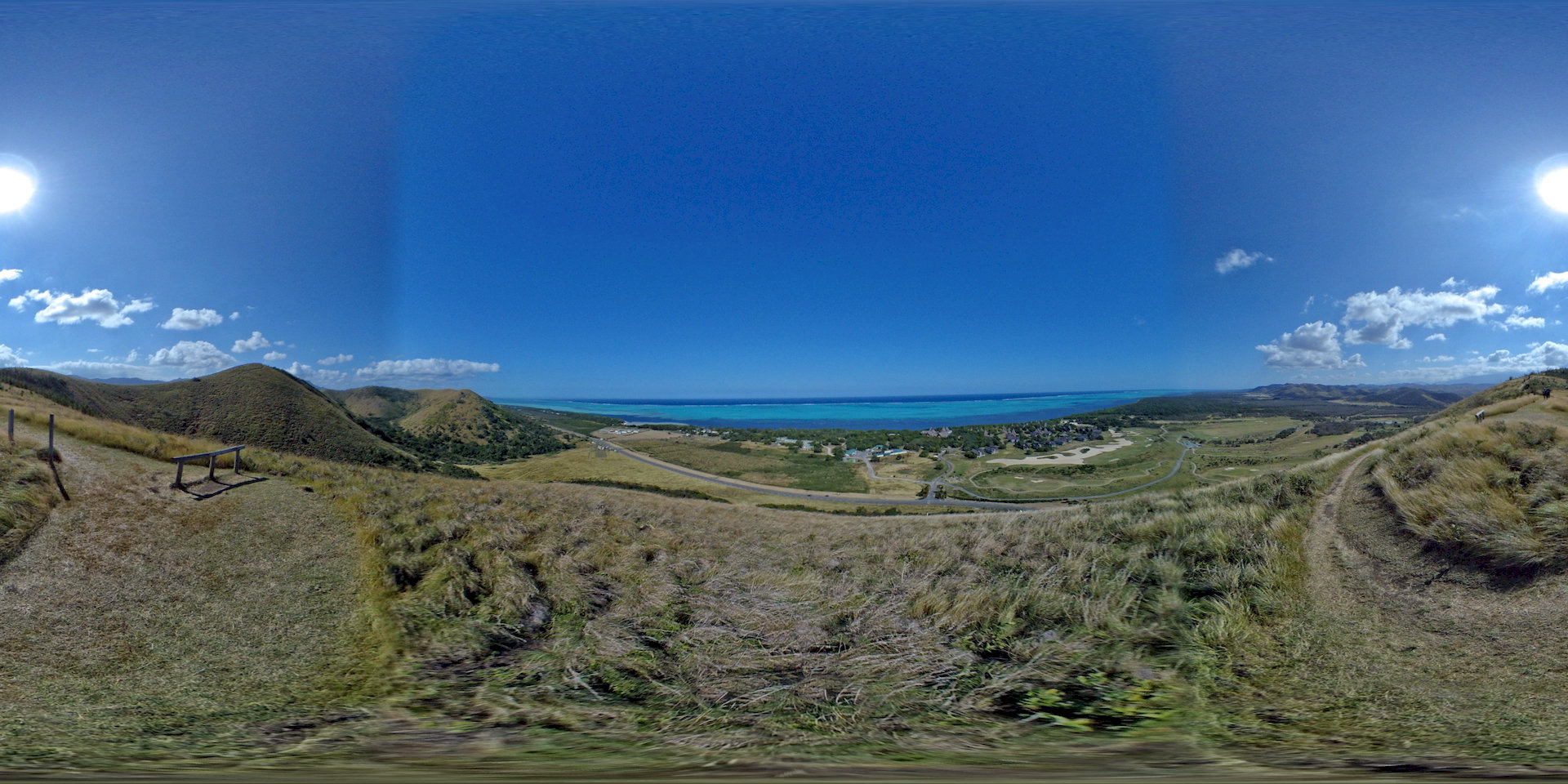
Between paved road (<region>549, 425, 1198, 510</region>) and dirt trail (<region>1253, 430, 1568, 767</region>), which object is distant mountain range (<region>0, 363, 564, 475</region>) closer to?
paved road (<region>549, 425, 1198, 510</region>)

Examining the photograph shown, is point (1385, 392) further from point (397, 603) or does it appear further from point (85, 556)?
point (85, 556)

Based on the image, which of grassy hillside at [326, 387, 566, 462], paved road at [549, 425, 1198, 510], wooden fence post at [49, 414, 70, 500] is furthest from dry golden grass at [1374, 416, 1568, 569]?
grassy hillside at [326, 387, 566, 462]

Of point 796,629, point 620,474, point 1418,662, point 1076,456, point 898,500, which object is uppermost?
point 1418,662

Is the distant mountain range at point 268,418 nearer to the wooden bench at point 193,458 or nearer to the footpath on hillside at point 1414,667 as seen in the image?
the wooden bench at point 193,458

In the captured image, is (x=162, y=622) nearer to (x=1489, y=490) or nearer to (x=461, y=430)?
(x=1489, y=490)

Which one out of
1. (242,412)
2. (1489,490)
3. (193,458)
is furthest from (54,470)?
(242,412)

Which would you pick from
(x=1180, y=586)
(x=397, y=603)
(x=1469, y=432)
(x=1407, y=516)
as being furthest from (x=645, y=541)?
(x=1469, y=432)
